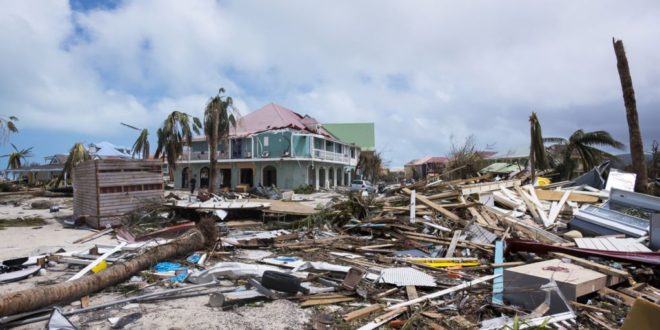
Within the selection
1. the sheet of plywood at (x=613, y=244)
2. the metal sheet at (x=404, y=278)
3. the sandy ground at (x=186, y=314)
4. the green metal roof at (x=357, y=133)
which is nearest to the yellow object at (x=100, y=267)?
the sandy ground at (x=186, y=314)

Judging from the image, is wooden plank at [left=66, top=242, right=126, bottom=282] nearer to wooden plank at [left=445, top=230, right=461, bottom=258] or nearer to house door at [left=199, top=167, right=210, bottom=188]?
wooden plank at [left=445, top=230, right=461, bottom=258]

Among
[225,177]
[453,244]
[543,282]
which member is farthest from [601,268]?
[225,177]

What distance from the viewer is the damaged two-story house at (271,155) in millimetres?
38562

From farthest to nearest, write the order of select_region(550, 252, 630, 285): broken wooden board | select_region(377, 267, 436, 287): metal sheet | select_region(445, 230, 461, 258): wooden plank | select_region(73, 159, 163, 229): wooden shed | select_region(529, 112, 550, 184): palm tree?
select_region(529, 112, 550, 184): palm tree, select_region(73, 159, 163, 229): wooden shed, select_region(445, 230, 461, 258): wooden plank, select_region(377, 267, 436, 287): metal sheet, select_region(550, 252, 630, 285): broken wooden board

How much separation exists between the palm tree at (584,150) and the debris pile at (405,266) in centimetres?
907

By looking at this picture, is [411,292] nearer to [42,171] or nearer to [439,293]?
[439,293]

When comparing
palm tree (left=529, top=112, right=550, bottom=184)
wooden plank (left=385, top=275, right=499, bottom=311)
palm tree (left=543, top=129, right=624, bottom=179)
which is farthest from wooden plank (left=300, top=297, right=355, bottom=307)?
palm tree (left=543, top=129, right=624, bottom=179)

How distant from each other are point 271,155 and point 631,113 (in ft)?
99.0

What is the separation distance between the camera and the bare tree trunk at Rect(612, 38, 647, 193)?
12.6m

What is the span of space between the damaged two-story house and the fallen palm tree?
2852 cm

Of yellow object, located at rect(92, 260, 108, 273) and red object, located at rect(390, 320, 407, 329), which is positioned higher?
yellow object, located at rect(92, 260, 108, 273)

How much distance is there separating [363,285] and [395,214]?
521 centimetres

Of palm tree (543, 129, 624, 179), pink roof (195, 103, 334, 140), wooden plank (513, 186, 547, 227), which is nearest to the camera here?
wooden plank (513, 186, 547, 227)

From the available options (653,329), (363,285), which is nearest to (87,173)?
(363,285)
